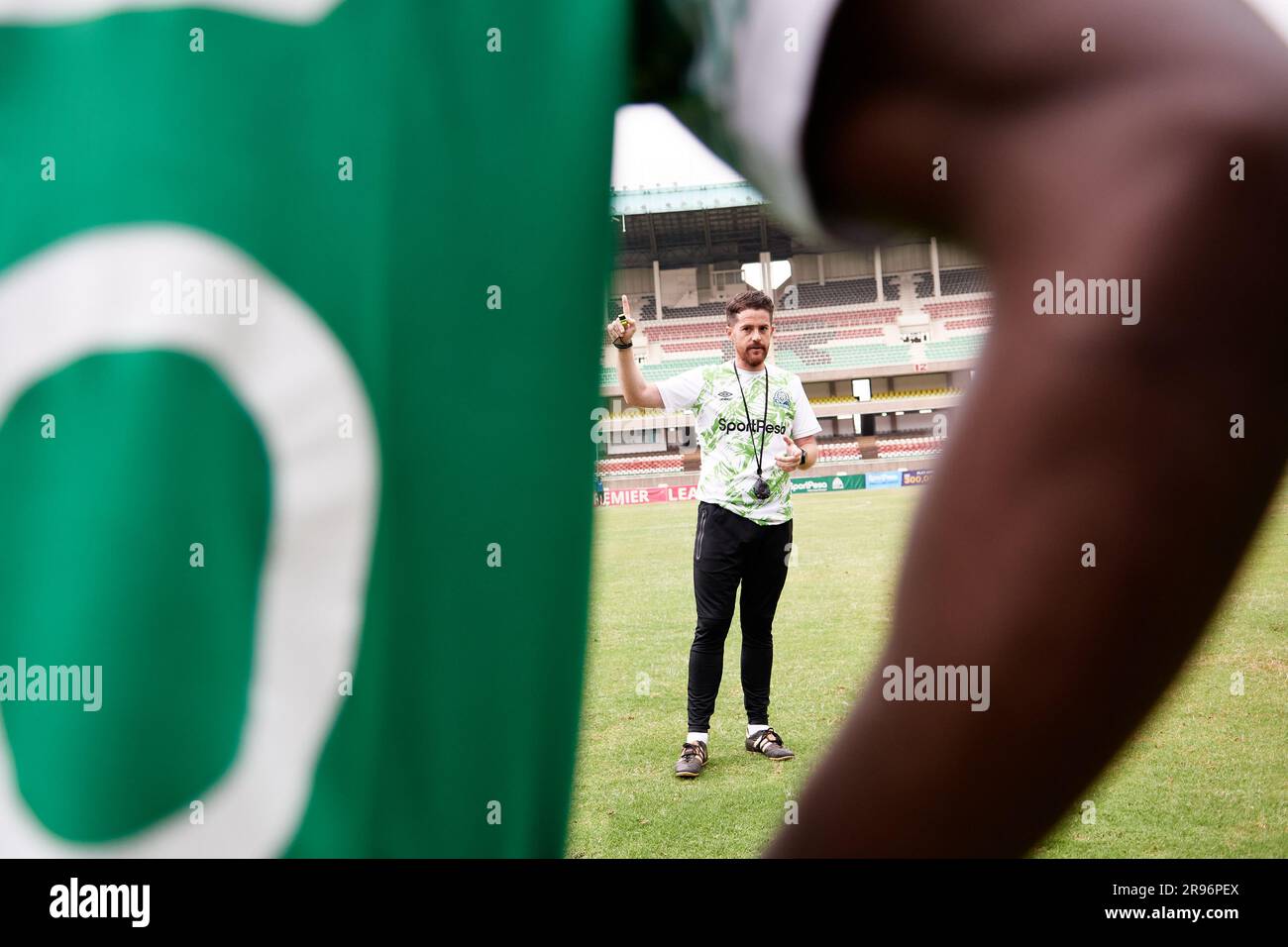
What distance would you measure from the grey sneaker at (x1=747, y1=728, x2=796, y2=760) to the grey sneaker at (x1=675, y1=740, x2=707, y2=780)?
0.18 meters

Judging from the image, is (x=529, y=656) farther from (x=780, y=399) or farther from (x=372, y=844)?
(x=780, y=399)

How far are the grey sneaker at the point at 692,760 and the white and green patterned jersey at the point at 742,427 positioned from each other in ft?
2.33

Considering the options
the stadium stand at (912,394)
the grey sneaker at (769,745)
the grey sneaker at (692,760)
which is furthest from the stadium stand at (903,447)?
the grey sneaker at (692,760)

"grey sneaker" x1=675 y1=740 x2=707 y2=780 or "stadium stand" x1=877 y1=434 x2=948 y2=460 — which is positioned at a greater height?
"stadium stand" x1=877 y1=434 x2=948 y2=460

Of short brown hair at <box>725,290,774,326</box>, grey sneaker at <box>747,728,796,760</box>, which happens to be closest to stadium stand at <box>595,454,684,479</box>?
short brown hair at <box>725,290,774,326</box>

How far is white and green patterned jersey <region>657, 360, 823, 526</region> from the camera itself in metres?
2.84

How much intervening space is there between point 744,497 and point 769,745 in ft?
2.48

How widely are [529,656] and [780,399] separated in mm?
2672

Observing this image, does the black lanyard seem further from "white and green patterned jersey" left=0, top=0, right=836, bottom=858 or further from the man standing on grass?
"white and green patterned jersey" left=0, top=0, right=836, bottom=858

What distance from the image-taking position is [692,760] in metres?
2.55

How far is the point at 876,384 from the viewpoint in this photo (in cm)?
2605

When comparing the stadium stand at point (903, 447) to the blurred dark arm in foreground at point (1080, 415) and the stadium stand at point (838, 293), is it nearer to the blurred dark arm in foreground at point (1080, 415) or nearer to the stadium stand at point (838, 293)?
the stadium stand at point (838, 293)

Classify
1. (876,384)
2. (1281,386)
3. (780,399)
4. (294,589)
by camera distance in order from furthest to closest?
(876,384) → (780,399) → (294,589) → (1281,386)

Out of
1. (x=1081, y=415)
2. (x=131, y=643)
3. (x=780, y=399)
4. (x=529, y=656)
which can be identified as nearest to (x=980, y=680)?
(x=1081, y=415)
